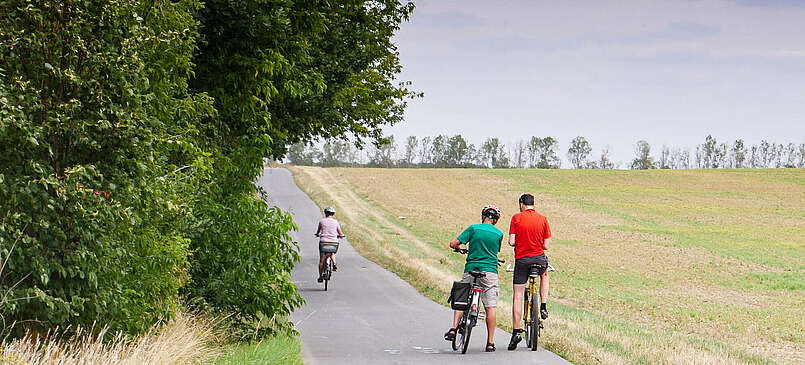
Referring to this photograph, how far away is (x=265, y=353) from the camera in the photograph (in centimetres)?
829

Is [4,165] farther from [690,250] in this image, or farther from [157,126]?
[690,250]

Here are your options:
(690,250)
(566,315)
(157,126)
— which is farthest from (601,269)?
(157,126)

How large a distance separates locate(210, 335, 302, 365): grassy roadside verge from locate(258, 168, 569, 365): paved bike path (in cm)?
32

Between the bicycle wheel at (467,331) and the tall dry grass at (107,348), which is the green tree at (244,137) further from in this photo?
the bicycle wheel at (467,331)

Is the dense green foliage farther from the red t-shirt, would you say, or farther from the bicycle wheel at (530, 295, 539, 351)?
the bicycle wheel at (530, 295, 539, 351)

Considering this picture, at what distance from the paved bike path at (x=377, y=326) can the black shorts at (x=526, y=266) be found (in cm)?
94

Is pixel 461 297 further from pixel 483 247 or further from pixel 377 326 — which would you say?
pixel 377 326

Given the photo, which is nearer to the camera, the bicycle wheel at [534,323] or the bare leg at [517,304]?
the bicycle wheel at [534,323]

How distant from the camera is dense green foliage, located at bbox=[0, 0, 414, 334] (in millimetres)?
5410

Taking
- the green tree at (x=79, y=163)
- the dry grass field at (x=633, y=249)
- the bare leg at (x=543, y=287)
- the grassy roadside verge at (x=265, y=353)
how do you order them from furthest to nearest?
1. the dry grass field at (x=633, y=249)
2. the bare leg at (x=543, y=287)
3. the grassy roadside verge at (x=265, y=353)
4. the green tree at (x=79, y=163)

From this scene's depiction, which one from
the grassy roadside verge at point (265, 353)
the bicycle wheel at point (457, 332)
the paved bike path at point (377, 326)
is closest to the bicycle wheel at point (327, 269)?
the paved bike path at point (377, 326)

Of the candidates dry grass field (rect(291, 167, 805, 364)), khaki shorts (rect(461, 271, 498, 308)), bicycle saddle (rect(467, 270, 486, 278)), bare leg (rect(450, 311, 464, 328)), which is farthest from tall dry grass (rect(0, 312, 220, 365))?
dry grass field (rect(291, 167, 805, 364))

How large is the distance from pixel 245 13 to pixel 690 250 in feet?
107

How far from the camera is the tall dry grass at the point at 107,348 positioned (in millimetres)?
5414
